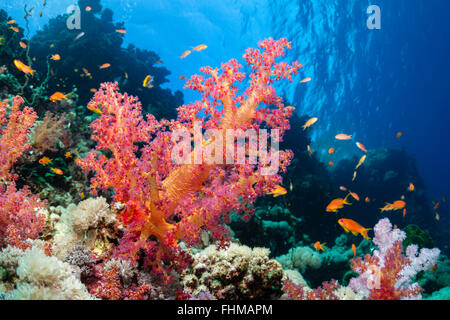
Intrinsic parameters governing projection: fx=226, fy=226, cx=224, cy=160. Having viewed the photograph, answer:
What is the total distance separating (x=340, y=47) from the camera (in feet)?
85.8

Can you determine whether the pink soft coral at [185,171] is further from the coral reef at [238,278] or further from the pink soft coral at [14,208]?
the pink soft coral at [14,208]

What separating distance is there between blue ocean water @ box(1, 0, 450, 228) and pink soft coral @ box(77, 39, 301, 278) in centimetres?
1449

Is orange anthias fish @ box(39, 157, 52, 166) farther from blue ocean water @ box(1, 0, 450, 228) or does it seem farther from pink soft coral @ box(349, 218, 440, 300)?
blue ocean water @ box(1, 0, 450, 228)

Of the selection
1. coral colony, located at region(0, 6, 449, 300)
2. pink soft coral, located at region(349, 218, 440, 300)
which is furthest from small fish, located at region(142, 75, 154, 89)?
pink soft coral, located at region(349, 218, 440, 300)

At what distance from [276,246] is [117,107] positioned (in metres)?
7.92

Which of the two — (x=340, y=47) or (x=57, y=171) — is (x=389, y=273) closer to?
(x=57, y=171)

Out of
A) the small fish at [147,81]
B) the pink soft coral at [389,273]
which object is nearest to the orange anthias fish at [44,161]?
the small fish at [147,81]

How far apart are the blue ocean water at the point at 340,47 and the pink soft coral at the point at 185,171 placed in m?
14.5

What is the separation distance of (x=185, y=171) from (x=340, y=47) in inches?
1184

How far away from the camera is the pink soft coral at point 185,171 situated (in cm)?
275

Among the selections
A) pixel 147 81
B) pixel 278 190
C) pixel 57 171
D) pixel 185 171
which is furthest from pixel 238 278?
pixel 147 81

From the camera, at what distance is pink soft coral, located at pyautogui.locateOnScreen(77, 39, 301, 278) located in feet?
9.03

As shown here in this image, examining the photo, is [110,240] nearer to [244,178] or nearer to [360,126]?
[244,178]

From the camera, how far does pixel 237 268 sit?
3129 mm
